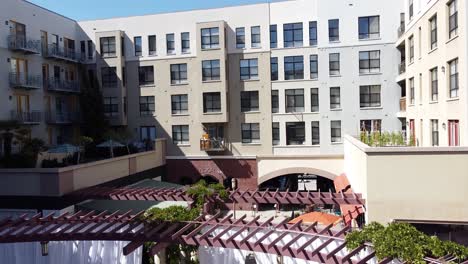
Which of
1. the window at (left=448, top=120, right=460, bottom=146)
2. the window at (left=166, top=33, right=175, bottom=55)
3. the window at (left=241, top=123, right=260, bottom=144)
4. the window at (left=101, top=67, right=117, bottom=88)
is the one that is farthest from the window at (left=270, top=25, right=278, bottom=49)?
the window at (left=448, top=120, right=460, bottom=146)

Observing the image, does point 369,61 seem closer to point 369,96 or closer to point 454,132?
point 369,96

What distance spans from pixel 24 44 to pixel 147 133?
12.0 m

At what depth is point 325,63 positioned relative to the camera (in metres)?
33.2

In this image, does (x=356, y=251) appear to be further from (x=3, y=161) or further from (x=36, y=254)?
(x=3, y=161)

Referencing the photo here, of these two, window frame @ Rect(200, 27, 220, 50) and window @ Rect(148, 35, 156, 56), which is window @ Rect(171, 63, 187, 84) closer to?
window @ Rect(148, 35, 156, 56)

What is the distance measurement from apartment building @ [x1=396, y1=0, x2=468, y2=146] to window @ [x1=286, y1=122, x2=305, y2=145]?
27.0 ft

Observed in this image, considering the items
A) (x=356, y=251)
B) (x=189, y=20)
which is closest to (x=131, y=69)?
(x=189, y=20)

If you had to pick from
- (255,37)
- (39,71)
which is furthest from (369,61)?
(39,71)

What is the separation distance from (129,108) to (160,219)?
2647cm

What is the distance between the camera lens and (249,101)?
35031mm

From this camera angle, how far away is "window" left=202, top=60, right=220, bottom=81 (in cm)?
3456

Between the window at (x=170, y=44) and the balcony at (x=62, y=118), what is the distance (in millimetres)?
9876

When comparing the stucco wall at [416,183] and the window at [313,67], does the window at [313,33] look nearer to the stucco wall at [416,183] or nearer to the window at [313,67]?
the window at [313,67]

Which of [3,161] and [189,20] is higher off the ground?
→ [189,20]
